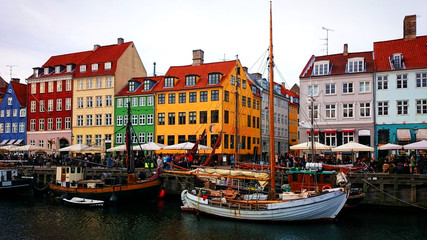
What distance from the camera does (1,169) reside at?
39.4 meters

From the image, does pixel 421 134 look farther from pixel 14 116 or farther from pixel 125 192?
pixel 14 116

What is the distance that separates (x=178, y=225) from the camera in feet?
85.0

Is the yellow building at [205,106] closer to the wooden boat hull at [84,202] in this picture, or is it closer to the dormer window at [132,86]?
the dormer window at [132,86]

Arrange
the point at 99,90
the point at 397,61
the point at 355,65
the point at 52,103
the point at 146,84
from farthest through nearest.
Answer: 1. the point at 52,103
2. the point at 99,90
3. the point at 146,84
4. the point at 355,65
5. the point at 397,61

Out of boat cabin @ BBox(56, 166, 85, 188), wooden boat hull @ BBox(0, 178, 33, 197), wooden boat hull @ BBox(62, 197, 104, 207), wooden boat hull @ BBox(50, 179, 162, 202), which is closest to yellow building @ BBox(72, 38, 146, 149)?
wooden boat hull @ BBox(0, 178, 33, 197)

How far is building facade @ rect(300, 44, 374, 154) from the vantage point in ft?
155

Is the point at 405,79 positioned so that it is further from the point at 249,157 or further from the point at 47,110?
the point at 47,110

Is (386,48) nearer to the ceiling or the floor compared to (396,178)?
nearer to the ceiling

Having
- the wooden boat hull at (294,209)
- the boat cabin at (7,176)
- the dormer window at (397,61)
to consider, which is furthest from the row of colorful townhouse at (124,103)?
the wooden boat hull at (294,209)

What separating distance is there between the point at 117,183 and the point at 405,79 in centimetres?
3100

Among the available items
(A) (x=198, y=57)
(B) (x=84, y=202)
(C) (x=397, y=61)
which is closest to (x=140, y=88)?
(A) (x=198, y=57)

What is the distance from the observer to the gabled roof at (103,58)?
62441 millimetres

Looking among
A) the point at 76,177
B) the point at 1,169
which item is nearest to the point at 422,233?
the point at 76,177

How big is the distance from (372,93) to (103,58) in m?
38.0
